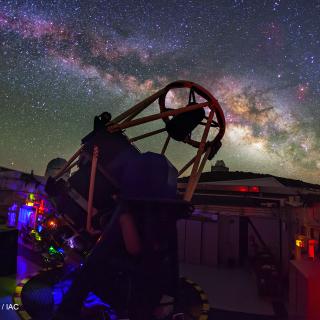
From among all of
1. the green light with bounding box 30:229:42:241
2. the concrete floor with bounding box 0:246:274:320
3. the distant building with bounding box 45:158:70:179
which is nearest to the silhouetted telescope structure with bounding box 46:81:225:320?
the concrete floor with bounding box 0:246:274:320

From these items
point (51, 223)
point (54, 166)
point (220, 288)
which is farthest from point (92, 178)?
point (54, 166)

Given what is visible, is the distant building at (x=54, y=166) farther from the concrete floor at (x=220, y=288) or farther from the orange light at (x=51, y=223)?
the concrete floor at (x=220, y=288)

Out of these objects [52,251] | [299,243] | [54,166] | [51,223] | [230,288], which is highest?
[54,166]

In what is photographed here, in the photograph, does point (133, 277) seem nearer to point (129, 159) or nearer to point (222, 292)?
point (129, 159)

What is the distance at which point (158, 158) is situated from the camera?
5590 millimetres

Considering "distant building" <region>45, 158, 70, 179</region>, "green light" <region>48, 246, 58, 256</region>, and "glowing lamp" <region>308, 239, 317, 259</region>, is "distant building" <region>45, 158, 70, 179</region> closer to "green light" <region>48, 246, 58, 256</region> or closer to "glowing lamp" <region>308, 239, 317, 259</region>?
"green light" <region>48, 246, 58, 256</region>

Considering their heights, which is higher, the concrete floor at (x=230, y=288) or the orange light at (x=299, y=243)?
the orange light at (x=299, y=243)

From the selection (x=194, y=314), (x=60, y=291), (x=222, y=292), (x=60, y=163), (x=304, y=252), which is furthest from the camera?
(x=60, y=163)

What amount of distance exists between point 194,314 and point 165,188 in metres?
3.51

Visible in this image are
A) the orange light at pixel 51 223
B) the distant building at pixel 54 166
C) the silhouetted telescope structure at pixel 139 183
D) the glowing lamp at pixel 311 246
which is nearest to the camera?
the silhouetted telescope structure at pixel 139 183

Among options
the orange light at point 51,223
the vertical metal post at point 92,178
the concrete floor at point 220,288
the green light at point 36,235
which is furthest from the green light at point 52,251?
the vertical metal post at point 92,178

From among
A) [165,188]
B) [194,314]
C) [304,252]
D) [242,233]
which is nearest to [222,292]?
[304,252]

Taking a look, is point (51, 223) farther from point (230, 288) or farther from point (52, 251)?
point (230, 288)

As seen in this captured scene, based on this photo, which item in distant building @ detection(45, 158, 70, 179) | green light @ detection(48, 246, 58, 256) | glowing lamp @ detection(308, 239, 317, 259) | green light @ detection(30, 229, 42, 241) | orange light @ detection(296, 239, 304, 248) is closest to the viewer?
glowing lamp @ detection(308, 239, 317, 259)
